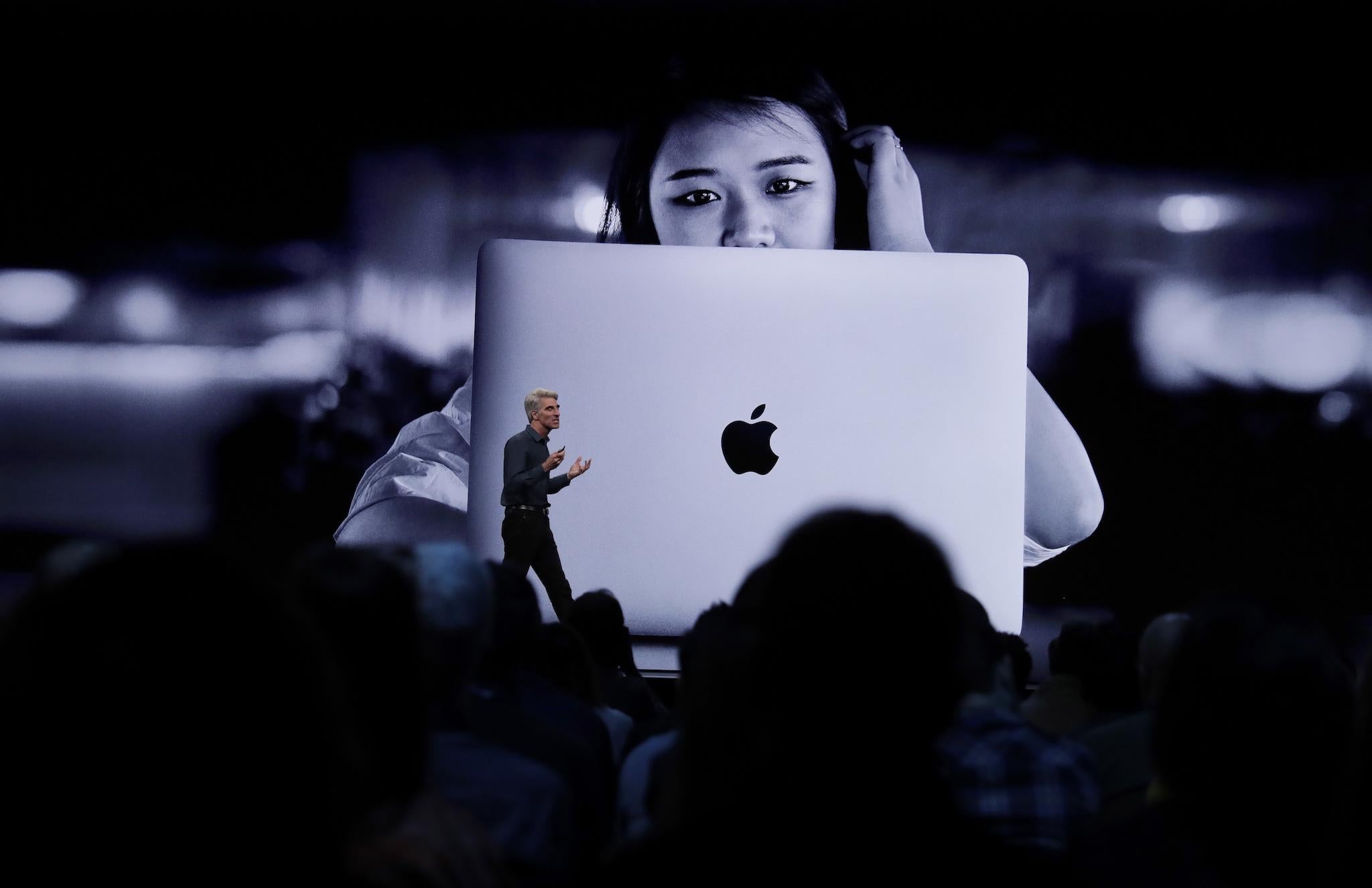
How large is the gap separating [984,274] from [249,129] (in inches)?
126

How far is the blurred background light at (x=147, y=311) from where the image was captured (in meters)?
5.60

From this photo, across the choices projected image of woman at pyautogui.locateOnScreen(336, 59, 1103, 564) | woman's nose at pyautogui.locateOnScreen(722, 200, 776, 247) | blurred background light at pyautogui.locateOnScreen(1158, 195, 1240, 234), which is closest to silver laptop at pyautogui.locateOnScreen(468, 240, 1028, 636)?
woman's nose at pyautogui.locateOnScreen(722, 200, 776, 247)

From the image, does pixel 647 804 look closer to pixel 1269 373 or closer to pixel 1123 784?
pixel 1123 784

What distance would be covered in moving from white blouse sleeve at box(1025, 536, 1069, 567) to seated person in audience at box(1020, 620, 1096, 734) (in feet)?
10.3

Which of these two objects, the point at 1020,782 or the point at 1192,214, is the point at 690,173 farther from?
the point at 1020,782

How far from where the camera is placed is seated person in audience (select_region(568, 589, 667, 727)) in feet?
8.90

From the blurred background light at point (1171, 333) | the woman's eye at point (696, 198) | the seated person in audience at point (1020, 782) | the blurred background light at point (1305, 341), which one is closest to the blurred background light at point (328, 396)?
the woman's eye at point (696, 198)

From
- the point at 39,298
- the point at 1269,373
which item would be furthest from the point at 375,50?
the point at 1269,373

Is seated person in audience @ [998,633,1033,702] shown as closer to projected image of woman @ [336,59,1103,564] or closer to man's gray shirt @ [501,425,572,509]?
man's gray shirt @ [501,425,572,509]

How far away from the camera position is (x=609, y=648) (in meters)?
2.77

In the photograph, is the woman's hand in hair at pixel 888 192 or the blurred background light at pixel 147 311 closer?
the woman's hand in hair at pixel 888 192

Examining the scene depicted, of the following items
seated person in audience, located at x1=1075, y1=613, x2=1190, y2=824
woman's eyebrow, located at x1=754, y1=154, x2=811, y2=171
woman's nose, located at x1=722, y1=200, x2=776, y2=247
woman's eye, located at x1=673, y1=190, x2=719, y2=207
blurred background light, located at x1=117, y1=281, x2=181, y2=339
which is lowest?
seated person in audience, located at x1=1075, y1=613, x2=1190, y2=824

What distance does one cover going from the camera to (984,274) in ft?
15.2

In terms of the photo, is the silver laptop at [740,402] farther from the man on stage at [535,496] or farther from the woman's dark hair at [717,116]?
the woman's dark hair at [717,116]
